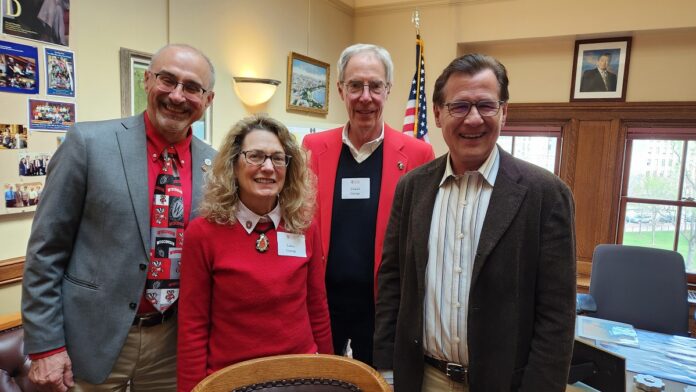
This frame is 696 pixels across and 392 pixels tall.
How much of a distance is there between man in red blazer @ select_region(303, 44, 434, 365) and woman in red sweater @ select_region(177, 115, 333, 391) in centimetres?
25

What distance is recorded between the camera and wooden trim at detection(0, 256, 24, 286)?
1995 mm

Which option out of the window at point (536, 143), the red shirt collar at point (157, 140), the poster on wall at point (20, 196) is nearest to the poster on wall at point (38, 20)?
the poster on wall at point (20, 196)

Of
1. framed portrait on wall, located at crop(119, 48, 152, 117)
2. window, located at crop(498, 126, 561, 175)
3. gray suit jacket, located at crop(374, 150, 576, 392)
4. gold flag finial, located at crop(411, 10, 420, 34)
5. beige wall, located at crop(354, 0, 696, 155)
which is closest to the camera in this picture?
gray suit jacket, located at crop(374, 150, 576, 392)

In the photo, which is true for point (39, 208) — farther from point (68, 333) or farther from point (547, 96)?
point (547, 96)

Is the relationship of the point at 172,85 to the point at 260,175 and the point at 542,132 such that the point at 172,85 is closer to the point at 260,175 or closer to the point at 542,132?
the point at 260,175

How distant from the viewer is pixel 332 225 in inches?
66.7

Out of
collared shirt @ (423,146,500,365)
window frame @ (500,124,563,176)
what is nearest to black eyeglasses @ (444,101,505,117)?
collared shirt @ (423,146,500,365)

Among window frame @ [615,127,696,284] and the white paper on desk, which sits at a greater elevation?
window frame @ [615,127,696,284]

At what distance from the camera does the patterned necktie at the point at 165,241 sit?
1.38 meters

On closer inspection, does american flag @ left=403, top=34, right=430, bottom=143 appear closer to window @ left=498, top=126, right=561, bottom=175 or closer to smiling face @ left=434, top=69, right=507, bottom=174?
window @ left=498, top=126, right=561, bottom=175

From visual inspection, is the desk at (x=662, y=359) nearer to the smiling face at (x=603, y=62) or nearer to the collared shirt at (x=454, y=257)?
the collared shirt at (x=454, y=257)

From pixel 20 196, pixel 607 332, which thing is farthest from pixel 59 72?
pixel 607 332

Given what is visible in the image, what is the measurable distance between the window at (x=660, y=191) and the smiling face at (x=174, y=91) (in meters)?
4.11

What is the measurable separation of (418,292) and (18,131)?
6.44ft
